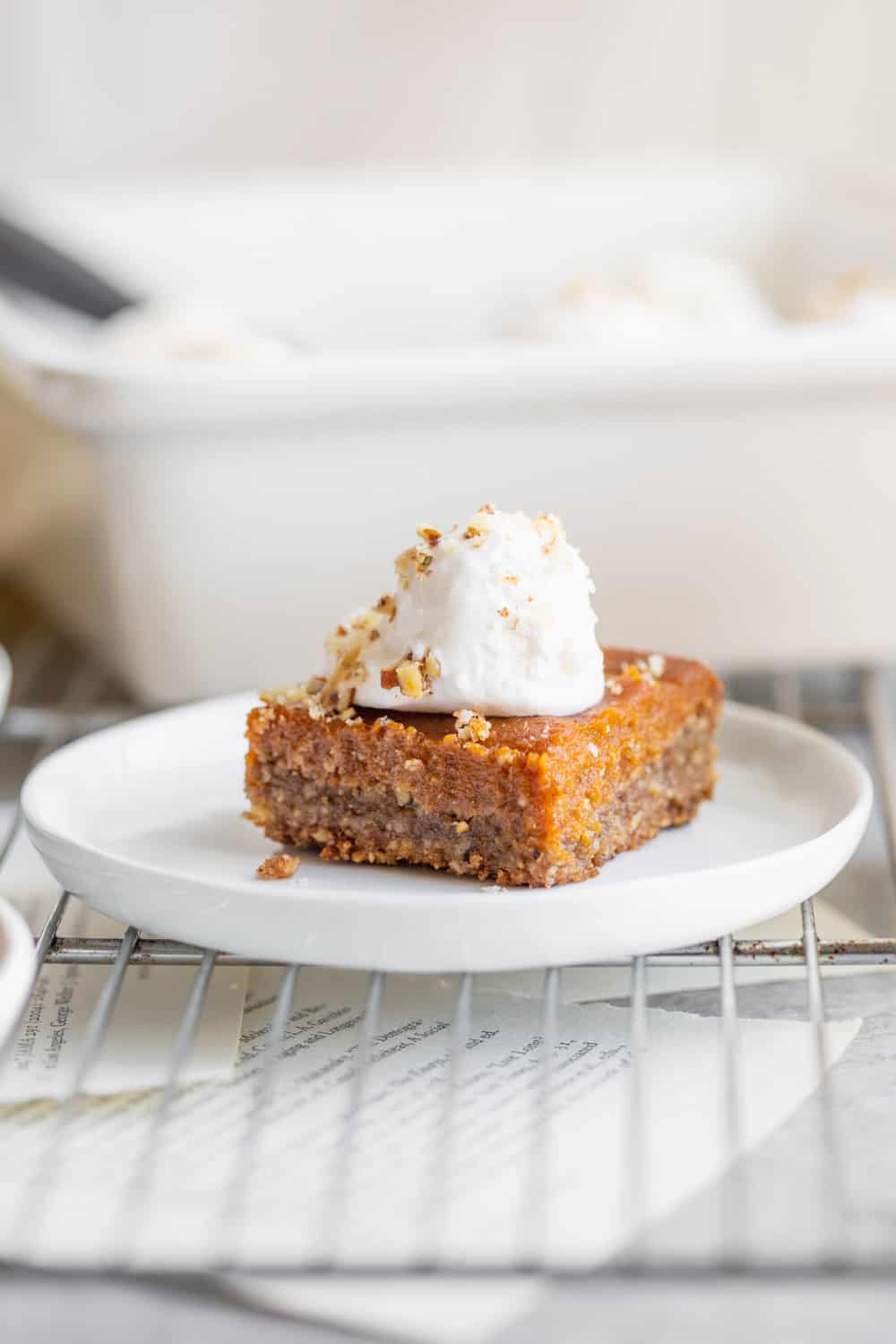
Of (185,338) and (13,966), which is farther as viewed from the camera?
(185,338)

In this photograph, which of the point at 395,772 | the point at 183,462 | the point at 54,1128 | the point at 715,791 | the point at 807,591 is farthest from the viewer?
the point at 807,591

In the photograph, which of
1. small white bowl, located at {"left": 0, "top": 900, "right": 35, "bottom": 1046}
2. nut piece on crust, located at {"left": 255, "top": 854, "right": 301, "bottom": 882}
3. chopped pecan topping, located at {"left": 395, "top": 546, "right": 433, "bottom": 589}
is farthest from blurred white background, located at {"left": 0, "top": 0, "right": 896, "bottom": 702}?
small white bowl, located at {"left": 0, "top": 900, "right": 35, "bottom": 1046}

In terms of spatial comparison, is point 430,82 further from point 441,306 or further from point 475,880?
point 475,880

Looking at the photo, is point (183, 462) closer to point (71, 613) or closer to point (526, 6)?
point (71, 613)

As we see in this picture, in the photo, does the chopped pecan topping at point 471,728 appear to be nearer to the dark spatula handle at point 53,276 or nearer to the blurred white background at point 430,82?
the dark spatula handle at point 53,276

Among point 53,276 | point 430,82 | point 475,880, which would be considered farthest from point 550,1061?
point 430,82

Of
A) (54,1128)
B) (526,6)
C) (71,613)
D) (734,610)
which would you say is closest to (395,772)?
(54,1128)
